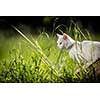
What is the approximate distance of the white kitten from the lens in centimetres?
463

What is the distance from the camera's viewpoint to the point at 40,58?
183 inches

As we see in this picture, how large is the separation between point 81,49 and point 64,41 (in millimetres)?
170

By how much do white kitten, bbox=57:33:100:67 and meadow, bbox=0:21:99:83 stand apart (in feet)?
0.13

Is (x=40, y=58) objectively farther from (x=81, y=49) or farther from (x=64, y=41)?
(x=81, y=49)

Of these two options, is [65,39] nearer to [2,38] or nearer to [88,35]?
[88,35]

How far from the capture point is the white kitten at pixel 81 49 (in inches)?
182

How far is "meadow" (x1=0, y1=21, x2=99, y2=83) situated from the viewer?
4.65m

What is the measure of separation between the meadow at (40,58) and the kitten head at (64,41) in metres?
0.04

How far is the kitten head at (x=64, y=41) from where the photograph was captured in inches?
183

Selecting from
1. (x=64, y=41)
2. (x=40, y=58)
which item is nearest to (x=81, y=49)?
(x=64, y=41)
